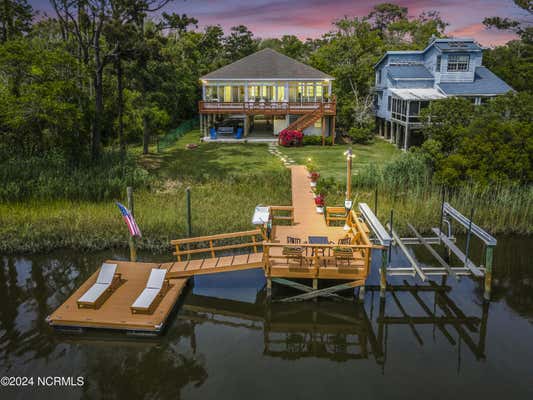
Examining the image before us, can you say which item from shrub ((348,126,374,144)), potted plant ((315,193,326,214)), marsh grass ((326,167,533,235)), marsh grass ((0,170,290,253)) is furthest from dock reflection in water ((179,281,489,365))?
shrub ((348,126,374,144))

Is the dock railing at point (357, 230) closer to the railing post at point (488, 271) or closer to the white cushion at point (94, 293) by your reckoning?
the railing post at point (488, 271)

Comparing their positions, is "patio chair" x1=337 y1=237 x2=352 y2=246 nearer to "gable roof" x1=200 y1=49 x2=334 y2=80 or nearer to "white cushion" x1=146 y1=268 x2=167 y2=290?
"white cushion" x1=146 y1=268 x2=167 y2=290

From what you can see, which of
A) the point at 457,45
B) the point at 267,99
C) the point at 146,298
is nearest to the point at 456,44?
the point at 457,45

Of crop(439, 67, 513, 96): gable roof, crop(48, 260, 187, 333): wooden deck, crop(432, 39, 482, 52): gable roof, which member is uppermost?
crop(432, 39, 482, 52): gable roof

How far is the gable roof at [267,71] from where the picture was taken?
3769cm

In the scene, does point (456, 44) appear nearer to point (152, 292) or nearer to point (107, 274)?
point (152, 292)

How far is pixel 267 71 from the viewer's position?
38.6 metres

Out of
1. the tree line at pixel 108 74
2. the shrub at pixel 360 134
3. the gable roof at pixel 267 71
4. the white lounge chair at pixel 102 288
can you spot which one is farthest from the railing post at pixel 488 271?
the gable roof at pixel 267 71

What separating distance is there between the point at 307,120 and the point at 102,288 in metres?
25.8

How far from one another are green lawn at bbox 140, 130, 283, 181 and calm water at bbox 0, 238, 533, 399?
1121 centimetres

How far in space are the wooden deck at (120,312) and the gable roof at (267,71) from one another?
90.3 ft

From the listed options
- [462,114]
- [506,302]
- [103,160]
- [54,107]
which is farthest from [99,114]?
[506,302]

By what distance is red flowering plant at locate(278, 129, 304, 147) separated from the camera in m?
33.8

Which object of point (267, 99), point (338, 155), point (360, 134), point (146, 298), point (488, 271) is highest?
point (267, 99)
